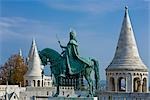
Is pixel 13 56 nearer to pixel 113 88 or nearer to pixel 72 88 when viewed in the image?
pixel 113 88

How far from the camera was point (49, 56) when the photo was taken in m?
24.3

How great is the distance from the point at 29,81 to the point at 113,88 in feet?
33.3

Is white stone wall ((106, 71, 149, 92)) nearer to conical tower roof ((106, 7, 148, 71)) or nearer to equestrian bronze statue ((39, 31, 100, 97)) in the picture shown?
conical tower roof ((106, 7, 148, 71))

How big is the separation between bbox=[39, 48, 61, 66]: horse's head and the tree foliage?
784 inches

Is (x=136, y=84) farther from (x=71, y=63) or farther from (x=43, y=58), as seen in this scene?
(x=43, y=58)

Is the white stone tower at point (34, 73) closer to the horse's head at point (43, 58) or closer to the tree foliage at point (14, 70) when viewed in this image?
the tree foliage at point (14, 70)

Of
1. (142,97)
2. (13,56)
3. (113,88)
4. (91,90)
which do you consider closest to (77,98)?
(91,90)

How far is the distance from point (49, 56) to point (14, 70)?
20751mm

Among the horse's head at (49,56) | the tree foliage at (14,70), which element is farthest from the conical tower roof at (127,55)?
the tree foliage at (14,70)

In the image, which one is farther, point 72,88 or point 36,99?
point 36,99

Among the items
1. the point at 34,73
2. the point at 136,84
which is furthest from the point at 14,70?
the point at 136,84

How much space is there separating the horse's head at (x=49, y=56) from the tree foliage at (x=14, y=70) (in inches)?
784

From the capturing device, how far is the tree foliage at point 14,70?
4428cm

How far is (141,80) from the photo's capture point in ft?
98.3
